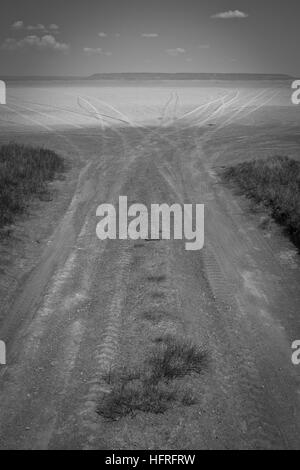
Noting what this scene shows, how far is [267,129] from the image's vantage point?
81.6 feet

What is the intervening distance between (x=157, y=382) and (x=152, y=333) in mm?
1055

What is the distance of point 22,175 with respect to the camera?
538 inches

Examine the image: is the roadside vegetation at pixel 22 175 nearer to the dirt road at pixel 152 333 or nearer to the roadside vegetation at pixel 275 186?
the dirt road at pixel 152 333

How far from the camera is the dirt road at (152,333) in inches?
178

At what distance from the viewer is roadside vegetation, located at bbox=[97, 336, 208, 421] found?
4.71 m

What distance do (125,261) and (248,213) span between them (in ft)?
13.8

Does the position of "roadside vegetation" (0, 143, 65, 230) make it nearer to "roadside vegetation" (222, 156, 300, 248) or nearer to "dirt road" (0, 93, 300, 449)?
"dirt road" (0, 93, 300, 449)

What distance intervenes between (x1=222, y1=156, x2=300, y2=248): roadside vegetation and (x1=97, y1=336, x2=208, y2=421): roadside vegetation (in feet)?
15.1

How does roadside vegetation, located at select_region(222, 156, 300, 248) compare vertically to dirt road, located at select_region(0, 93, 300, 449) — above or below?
above

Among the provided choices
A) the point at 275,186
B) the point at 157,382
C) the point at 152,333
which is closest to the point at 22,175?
the point at 275,186

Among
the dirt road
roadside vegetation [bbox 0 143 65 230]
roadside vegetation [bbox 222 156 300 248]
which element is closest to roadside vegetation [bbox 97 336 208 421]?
the dirt road

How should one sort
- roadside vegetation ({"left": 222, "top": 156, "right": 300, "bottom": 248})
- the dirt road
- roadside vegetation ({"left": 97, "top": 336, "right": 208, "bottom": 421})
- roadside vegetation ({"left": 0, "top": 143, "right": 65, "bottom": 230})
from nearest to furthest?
1. the dirt road
2. roadside vegetation ({"left": 97, "top": 336, "right": 208, "bottom": 421})
3. roadside vegetation ({"left": 222, "top": 156, "right": 300, "bottom": 248})
4. roadside vegetation ({"left": 0, "top": 143, "right": 65, "bottom": 230})
